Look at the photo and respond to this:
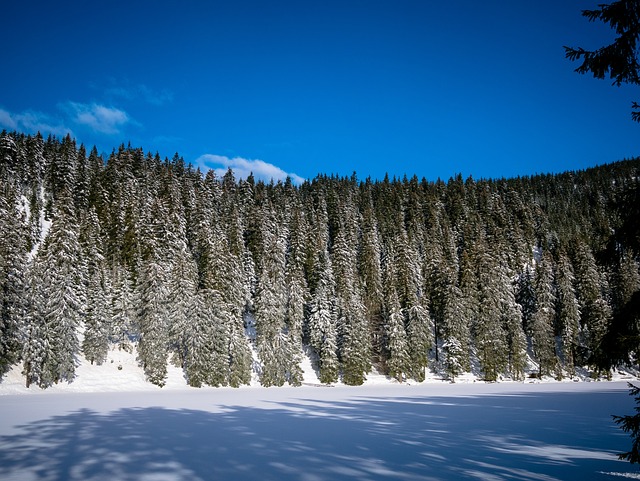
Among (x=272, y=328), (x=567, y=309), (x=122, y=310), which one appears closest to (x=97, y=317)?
(x=122, y=310)

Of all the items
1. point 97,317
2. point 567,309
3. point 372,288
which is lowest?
point 97,317

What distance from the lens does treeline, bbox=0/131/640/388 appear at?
1889 inches

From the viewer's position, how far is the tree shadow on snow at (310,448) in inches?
361

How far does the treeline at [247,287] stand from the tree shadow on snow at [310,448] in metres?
19.4

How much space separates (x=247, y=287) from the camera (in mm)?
70250

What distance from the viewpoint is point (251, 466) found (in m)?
9.88

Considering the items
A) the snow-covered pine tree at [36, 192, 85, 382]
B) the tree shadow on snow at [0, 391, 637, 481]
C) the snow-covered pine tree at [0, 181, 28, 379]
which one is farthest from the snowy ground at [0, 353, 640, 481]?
the snow-covered pine tree at [36, 192, 85, 382]

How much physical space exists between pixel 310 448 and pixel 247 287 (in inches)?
2339

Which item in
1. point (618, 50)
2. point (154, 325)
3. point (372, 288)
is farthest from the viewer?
point (372, 288)

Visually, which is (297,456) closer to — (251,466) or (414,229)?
(251,466)

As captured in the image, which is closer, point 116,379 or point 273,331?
point 116,379

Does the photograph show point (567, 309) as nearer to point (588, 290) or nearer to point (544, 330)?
point (544, 330)

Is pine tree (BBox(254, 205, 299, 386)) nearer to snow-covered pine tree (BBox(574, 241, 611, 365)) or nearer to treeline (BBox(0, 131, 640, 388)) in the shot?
treeline (BBox(0, 131, 640, 388))

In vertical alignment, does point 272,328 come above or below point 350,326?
below
